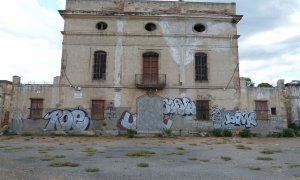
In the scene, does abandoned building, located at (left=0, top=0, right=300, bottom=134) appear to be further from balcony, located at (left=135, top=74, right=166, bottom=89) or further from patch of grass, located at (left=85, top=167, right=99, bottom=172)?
patch of grass, located at (left=85, top=167, right=99, bottom=172)

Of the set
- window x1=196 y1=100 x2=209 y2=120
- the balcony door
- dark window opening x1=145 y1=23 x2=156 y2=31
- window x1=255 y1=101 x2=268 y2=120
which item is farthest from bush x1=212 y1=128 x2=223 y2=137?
dark window opening x1=145 y1=23 x2=156 y2=31

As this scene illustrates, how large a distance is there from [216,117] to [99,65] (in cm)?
865

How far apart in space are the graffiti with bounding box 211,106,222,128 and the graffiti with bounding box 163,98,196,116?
4.31ft

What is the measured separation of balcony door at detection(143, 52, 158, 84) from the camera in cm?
2034

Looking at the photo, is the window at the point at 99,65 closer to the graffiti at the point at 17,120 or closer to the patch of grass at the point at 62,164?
the graffiti at the point at 17,120

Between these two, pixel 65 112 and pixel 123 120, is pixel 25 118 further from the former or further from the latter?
pixel 123 120

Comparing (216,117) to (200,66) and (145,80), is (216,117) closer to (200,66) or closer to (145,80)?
(200,66)

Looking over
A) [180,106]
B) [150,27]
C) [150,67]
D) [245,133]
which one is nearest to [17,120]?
[150,67]

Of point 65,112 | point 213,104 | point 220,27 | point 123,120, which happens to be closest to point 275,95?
point 213,104

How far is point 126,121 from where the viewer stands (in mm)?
19891

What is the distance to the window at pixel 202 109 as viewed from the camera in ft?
66.3

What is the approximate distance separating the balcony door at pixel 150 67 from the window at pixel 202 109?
329 centimetres

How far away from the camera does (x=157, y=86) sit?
1988 cm

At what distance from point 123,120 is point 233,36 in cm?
962
